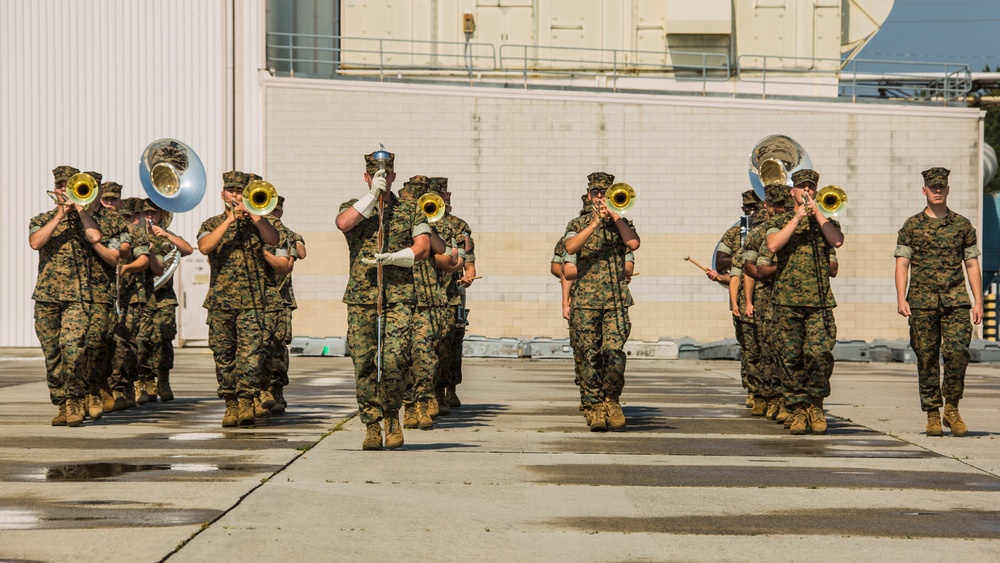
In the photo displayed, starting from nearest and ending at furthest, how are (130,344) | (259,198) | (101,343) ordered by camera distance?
(259,198), (101,343), (130,344)

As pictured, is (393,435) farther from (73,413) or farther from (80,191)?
(80,191)

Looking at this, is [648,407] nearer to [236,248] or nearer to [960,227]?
[960,227]

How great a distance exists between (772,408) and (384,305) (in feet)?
17.6

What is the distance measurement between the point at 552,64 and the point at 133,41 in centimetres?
1128

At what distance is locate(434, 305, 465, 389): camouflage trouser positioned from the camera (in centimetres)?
1430

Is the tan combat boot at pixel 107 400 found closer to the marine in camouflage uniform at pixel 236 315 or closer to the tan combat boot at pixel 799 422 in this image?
the marine in camouflage uniform at pixel 236 315

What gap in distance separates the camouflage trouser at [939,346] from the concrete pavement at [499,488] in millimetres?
511

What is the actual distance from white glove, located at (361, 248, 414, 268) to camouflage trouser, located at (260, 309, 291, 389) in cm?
319

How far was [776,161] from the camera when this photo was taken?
59.3 ft

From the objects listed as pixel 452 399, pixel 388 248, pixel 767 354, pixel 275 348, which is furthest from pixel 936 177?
pixel 275 348

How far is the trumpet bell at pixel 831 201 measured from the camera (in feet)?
39.6

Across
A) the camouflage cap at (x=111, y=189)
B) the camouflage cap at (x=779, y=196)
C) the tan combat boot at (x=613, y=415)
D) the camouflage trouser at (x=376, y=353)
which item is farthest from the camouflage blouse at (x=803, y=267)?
the camouflage cap at (x=111, y=189)

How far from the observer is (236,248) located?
496 inches

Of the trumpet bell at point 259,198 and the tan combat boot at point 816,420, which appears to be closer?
the trumpet bell at point 259,198
